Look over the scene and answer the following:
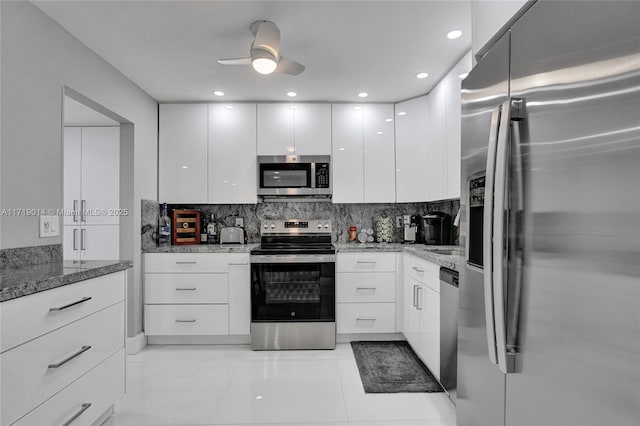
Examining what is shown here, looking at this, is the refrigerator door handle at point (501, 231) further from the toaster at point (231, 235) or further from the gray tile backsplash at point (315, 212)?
the toaster at point (231, 235)

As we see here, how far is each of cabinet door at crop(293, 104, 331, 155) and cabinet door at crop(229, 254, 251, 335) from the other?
139 centimetres

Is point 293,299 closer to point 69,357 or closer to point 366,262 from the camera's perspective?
point 366,262

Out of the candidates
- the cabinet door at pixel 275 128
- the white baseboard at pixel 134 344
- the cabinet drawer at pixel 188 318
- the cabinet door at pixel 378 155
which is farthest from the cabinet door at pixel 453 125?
the white baseboard at pixel 134 344

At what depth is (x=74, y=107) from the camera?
10.9 ft

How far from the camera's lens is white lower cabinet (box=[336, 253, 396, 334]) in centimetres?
327

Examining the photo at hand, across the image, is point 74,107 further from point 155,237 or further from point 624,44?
point 624,44

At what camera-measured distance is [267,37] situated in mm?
2117

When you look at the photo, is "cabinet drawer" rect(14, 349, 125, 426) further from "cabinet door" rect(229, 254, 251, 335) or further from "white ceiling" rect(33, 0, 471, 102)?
"white ceiling" rect(33, 0, 471, 102)

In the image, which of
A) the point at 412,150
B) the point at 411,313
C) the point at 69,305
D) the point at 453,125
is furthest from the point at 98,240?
the point at 453,125

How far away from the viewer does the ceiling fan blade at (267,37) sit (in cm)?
209

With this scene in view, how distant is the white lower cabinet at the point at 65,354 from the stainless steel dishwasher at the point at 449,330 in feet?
6.28

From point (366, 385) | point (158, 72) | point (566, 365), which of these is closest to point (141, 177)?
point (158, 72)

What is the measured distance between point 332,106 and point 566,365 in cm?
321

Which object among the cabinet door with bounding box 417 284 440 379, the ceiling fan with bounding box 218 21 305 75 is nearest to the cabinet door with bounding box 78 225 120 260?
the ceiling fan with bounding box 218 21 305 75
